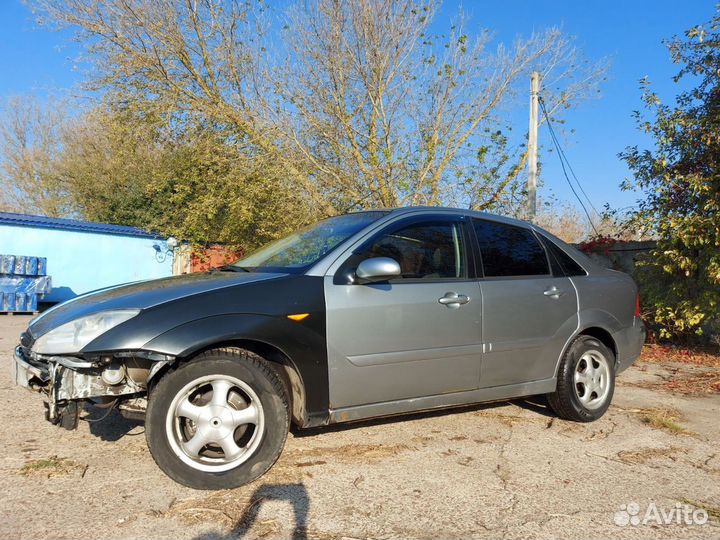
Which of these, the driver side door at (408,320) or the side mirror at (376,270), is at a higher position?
the side mirror at (376,270)

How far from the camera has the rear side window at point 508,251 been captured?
411cm

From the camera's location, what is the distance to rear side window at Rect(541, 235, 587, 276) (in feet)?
14.8

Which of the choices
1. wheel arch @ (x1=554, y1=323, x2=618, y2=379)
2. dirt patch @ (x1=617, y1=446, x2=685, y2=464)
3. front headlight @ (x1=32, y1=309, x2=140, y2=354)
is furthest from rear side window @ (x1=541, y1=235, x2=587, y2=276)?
front headlight @ (x1=32, y1=309, x2=140, y2=354)

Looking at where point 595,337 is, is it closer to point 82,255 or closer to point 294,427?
point 294,427

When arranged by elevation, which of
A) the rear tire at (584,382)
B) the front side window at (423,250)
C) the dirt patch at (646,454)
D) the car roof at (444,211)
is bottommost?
the dirt patch at (646,454)

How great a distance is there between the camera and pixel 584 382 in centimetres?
443

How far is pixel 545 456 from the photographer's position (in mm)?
3645

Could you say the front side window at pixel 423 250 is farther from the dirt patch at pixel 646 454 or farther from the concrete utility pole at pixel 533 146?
the concrete utility pole at pixel 533 146

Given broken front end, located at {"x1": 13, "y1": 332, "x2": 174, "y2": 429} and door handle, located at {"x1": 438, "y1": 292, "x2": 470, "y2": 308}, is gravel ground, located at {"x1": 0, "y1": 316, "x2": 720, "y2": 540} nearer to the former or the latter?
broken front end, located at {"x1": 13, "y1": 332, "x2": 174, "y2": 429}

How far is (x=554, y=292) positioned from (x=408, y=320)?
1457 millimetres

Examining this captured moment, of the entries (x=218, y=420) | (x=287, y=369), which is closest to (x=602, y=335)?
(x=287, y=369)

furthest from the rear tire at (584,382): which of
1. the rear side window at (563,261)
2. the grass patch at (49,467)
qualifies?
the grass patch at (49,467)

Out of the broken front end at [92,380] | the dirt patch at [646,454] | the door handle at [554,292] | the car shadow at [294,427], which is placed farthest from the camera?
the door handle at [554,292]

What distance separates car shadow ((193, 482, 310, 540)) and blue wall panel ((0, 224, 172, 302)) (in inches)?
565
